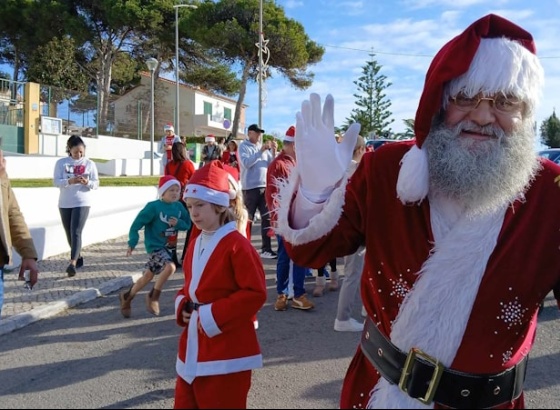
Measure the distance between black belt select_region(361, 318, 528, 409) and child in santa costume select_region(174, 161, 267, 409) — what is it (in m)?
1.14

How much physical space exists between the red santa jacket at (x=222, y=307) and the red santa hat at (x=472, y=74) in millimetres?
1258

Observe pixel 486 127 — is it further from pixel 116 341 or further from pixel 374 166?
pixel 116 341

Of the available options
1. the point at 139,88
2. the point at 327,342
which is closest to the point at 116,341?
the point at 327,342

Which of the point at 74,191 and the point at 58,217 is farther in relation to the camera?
the point at 58,217

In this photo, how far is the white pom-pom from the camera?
1.63m

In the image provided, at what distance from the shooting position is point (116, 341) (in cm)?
485

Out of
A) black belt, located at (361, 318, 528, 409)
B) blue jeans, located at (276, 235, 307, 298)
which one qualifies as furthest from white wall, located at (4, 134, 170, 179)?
black belt, located at (361, 318, 528, 409)

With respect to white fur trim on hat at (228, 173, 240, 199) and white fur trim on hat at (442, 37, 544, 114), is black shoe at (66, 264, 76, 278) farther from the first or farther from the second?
white fur trim on hat at (442, 37, 544, 114)

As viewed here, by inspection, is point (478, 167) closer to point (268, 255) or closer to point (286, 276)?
point (286, 276)

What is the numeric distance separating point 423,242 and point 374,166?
307 millimetres

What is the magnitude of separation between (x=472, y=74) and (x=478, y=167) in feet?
0.97

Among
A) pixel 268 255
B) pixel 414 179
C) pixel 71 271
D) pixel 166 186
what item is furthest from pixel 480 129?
pixel 268 255

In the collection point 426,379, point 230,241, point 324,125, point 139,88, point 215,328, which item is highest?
point 139,88

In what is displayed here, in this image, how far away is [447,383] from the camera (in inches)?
60.9
